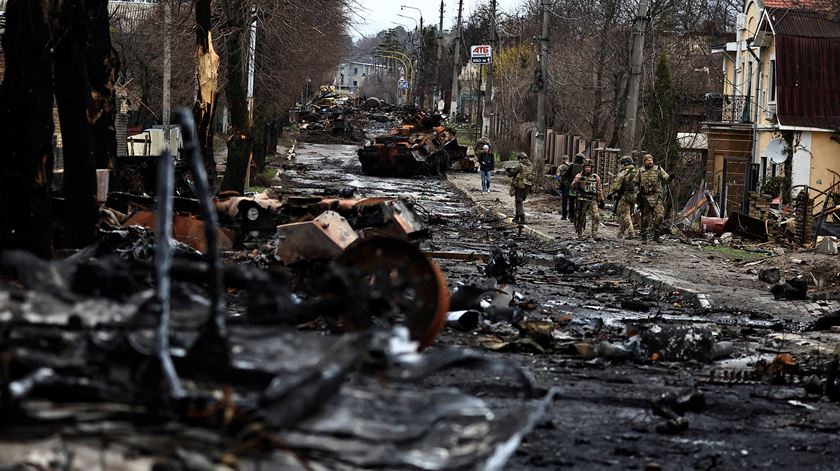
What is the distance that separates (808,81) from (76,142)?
32320mm

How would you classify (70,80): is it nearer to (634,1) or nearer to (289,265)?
(289,265)

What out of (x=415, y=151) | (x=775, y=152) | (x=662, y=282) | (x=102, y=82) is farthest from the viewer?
(x=415, y=151)

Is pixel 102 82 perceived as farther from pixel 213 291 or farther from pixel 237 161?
pixel 213 291

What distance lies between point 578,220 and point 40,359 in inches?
845

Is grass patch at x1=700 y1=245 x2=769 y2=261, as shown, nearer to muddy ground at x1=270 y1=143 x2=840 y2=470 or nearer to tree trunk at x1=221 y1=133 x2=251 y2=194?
muddy ground at x1=270 y1=143 x2=840 y2=470

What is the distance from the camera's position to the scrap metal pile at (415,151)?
46.8 metres

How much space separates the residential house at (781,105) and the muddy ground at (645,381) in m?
23.3

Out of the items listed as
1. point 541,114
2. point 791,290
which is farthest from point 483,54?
point 791,290

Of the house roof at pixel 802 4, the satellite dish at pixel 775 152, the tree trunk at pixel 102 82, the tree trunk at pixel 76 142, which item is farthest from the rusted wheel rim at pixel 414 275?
the house roof at pixel 802 4

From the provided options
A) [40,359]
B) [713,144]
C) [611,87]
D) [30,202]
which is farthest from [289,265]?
[611,87]

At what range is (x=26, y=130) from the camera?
1288 centimetres

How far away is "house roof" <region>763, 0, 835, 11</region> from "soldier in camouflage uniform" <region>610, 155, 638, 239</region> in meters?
21.7

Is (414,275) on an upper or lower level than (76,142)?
lower

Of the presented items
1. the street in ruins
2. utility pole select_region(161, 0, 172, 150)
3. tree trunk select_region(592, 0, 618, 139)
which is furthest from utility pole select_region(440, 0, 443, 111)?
utility pole select_region(161, 0, 172, 150)
